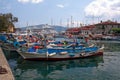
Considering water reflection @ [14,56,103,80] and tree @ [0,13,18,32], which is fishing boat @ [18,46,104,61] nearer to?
water reflection @ [14,56,103,80]

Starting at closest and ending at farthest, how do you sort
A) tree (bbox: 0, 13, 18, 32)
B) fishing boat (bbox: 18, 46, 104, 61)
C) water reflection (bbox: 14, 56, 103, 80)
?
water reflection (bbox: 14, 56, 103, 80), fishing boat (bbox: 18, 46, 104, 61), tree (bbox: 0, 13, 18, 32)

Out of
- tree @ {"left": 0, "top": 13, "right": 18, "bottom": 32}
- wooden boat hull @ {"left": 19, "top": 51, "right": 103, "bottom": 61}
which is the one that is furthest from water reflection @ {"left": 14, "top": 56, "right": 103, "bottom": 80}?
tree @ {"left": 0, "top": 13, "right": 18, "bottom": 32}

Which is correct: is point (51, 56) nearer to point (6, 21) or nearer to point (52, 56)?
point (52, 56)

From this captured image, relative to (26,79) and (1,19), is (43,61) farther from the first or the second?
(1,19)

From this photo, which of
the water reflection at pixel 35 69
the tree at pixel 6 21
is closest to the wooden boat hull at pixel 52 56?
the water reflection at pixel 35 69

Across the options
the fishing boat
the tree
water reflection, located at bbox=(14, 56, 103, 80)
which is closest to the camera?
water reflection, located at bbox=(14, 56, 103, 80)

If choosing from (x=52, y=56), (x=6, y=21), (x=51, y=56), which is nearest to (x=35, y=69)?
(x=51, y=56)

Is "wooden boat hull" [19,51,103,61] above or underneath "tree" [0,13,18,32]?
underneath

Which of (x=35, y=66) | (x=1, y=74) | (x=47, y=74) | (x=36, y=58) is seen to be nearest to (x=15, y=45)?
(x=36, y=58)

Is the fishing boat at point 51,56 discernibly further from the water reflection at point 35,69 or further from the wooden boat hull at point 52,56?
the water reflection at point 35,69

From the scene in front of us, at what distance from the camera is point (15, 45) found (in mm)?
41938

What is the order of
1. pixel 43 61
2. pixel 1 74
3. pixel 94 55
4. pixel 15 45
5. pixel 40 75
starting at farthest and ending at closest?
pixel 15 45 < pixel 94 55 < pixel 43 61 < pixel 40 75 < pixel 1 74

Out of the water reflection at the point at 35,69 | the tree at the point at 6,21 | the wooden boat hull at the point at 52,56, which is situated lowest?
the water reflection at the point at 35,69

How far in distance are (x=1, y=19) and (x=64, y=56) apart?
128 feet
